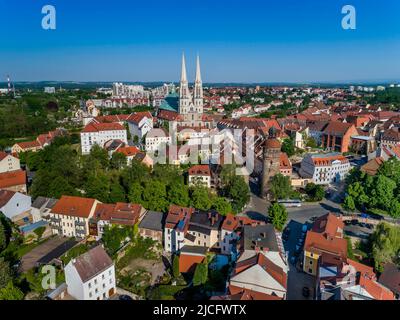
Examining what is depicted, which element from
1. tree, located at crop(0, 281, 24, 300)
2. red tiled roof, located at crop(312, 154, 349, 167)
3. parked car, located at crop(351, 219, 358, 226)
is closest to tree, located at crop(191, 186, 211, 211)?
parked car, located at crop(351, 219, 358, 226)

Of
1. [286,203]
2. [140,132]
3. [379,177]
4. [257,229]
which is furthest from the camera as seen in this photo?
[140,132]

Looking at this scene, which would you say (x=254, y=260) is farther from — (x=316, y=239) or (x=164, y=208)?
(x=164, y=208)

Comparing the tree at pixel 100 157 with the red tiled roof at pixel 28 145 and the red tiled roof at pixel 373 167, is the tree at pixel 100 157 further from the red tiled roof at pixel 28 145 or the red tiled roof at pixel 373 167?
the red tiled roof at pixel 373 167

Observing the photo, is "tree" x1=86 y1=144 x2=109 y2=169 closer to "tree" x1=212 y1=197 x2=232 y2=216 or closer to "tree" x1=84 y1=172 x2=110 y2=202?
"tree" x1=84 y1=172 x2=110 y2=202

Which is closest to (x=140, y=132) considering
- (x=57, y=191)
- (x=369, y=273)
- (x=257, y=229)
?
(x=57, y=191)

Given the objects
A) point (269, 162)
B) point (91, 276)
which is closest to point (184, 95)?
point (269, 162)
